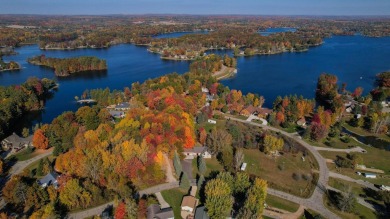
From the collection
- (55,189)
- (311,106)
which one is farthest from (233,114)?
(55,189)

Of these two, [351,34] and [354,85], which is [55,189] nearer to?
[354,85]

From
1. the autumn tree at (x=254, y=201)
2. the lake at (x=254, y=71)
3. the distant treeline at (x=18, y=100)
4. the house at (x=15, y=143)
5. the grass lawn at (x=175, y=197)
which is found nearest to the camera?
the autumn tree at (x=254, y=201)

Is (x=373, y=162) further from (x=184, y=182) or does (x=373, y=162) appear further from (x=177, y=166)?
(x=177, y=166)

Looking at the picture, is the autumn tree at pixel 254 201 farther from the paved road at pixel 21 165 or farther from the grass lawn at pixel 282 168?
the paved road at pixel 21 165

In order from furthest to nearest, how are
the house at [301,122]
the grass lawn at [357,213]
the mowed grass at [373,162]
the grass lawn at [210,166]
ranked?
the house at [301,122]
the grass lawn at [210,166]
the mowed grass at [373,162]
the grass lawn at [357,213]

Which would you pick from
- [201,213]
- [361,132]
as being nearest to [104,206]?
[201,213]

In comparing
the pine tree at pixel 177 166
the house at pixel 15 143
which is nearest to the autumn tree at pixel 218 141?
the pine tree at pixel 177 166
